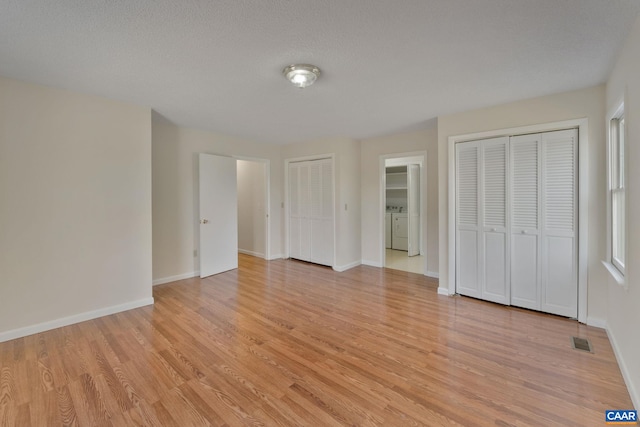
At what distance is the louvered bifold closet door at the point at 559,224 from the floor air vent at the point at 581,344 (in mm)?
479

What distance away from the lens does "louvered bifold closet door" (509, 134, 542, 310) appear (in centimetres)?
302

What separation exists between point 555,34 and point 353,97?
1666 millimetres

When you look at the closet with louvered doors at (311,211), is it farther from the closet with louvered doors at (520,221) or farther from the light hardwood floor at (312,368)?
the closet with louvered doors at (520,221)

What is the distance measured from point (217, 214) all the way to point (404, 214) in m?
4.29

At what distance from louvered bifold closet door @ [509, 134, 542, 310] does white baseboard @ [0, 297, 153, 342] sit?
4.28m

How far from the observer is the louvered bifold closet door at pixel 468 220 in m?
3.41

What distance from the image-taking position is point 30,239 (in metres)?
2.60

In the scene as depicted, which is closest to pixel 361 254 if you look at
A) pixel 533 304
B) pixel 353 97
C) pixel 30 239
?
pixel 533 304

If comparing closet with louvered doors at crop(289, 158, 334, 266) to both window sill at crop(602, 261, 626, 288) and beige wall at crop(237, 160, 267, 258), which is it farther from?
window sill at crop(602, 261, 626, 288)

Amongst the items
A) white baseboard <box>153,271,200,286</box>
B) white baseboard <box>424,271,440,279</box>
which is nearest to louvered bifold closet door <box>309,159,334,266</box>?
white baseboard <box>424,271,440,279</box>

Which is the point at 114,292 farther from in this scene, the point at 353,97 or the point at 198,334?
the point at 353,97

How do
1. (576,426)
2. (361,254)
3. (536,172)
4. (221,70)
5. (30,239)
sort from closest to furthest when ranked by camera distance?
1. (576,426)
2. (221,70)
3. (30,239)
4. (536,172)
5. (361,254)

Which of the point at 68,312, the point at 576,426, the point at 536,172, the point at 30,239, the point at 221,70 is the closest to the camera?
the point at 576,426

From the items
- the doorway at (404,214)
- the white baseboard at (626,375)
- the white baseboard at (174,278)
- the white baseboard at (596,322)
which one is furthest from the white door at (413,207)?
the white baseboard at (174,278)
